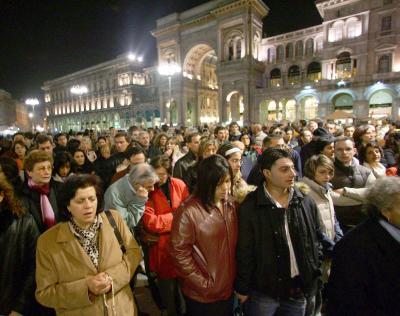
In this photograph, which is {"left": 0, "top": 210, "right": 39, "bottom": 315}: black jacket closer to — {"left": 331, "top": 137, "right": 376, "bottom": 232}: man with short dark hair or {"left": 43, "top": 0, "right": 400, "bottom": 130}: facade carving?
{"left": 331, "top": 137, "right": 376, "bottom": 232}: man with short dark hair

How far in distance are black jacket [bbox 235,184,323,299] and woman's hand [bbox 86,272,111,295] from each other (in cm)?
112

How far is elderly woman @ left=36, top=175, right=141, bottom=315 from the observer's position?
6.36 ft

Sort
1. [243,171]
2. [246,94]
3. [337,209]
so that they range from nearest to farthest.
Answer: [337,209] → [243,171] → [246,94]

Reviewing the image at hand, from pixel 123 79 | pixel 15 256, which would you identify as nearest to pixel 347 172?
pixel 15 256

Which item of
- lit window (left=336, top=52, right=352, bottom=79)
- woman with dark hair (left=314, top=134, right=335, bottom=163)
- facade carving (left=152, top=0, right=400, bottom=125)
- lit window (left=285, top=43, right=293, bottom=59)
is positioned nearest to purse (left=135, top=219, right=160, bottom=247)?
woman with dark hair (left=314, top=134, right=335, bottom=163)

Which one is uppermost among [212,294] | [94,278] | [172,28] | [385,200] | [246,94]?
[172,28]

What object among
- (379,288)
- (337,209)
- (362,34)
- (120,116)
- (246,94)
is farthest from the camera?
(120,116)

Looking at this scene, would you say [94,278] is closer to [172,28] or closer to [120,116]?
[172,28]

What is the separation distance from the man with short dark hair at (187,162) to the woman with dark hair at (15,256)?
2.40 metres

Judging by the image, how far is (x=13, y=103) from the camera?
88.8m

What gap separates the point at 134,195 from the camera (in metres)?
2.88

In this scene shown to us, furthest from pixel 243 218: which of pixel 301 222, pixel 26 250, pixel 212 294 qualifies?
pixel 26 250

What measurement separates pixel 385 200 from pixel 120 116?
203 ft

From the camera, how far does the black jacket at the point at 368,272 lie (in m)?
1.71
